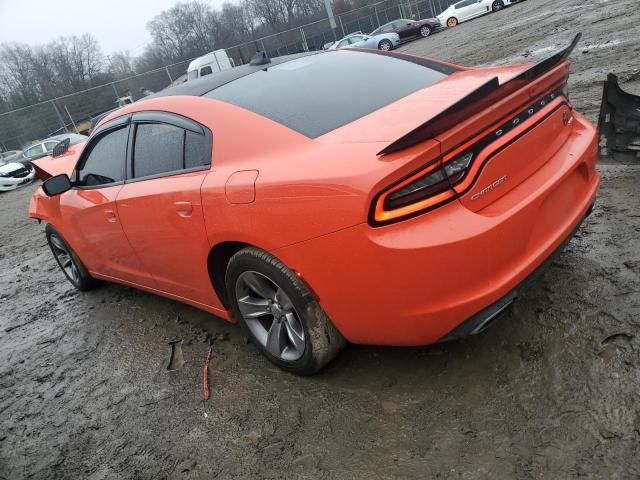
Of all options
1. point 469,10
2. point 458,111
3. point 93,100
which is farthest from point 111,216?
point 469,10

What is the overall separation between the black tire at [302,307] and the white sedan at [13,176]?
17635mm

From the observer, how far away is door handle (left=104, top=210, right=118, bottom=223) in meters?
3.37

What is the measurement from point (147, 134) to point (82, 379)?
5.49 feet

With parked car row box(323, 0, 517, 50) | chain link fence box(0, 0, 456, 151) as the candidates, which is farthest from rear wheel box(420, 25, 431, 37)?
chain link fence box(0, 0, 456, 151)

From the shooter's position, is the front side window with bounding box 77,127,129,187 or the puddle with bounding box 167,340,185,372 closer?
the puddle with bounding box 167,340,185,372

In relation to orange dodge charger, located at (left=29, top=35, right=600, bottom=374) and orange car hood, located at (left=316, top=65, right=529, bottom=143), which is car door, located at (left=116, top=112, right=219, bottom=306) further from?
orange car hood, located at (left=316, top=65, right=529, bottom=143)

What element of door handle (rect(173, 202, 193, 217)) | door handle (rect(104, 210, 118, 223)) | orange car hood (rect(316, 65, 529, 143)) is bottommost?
door handle (rect(104, 210, 118, 223))

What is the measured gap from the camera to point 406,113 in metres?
2.27

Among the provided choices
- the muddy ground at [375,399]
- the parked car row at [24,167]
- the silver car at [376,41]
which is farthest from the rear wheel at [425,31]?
the muddy ground at [375,399]

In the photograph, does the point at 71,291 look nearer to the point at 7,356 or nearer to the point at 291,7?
the point at 7,356

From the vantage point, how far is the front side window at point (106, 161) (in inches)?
132

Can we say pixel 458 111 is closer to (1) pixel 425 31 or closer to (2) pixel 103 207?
(2) pixel 103 207

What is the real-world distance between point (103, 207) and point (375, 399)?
229 cm

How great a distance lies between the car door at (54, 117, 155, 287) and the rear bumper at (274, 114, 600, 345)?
5.50ft
